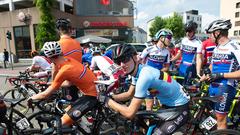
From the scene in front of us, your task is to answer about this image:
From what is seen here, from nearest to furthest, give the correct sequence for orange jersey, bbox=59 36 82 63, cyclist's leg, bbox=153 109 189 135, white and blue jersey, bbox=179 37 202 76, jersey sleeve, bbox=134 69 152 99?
jersey sleeve, bbox=134 69 152 99 → cyclist's leg, bbox=153 109 189 135 → orange jersey, bbox=59 36 82 63 → white and blue jersey, bbox=179 37 202 76

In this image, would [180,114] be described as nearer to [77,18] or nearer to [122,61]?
[122,61]

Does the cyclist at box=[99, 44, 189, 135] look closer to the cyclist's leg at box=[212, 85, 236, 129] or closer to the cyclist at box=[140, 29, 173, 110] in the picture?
the cyclist's leg at box=[212, 85, 236, 129]

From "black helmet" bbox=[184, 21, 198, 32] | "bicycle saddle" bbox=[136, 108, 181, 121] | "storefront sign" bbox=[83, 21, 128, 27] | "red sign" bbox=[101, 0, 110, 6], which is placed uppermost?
Answer: "red sign" bbox=[101, 0, 110, 6]

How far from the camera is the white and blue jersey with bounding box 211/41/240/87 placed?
10.9ft

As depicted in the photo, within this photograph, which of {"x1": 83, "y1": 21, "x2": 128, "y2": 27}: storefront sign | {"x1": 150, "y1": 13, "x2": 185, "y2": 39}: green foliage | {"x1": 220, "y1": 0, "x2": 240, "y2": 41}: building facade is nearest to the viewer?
{"x1": 83, "y1": 21, "x2": 128, "y2": 27}: storefront sign

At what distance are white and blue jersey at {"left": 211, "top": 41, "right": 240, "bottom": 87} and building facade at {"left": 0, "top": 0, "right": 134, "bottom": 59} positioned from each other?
2656 centimetres

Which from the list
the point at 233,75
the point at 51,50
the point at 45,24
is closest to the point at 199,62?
the point at 233,75

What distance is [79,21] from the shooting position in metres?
36.5

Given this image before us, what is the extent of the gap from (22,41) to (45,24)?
18.5ft

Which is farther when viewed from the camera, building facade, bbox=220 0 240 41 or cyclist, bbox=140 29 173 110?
building facade, bbox=220 0 240 41

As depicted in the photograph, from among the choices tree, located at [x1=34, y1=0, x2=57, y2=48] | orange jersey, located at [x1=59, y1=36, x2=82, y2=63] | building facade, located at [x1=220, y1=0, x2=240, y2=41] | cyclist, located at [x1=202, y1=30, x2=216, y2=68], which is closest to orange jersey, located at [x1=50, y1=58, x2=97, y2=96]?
orange jersey, located at [x1=59, y1=36, x2=82, y2=63]

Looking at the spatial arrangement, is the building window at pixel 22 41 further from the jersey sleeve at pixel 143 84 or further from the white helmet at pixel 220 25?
the jersey sleeve at pixel 143 84

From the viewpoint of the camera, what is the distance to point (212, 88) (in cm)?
359

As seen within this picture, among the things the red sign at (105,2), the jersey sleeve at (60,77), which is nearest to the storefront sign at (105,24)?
the red sign at (105,2)
